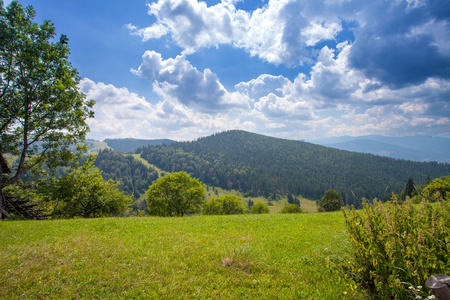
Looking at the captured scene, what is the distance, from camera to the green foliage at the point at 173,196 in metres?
46.6

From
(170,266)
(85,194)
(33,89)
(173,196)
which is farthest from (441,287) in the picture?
(173,196)

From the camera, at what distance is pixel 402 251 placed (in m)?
4.82

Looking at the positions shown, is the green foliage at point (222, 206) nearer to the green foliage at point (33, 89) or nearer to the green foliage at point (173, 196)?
the green foliage at point (173, 196)

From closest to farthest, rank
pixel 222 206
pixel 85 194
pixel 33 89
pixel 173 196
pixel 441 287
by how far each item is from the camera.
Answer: pixel 441 287 < pixel 33 89 < pixel 85 194 < pixel 173 196 < pixel 222 206

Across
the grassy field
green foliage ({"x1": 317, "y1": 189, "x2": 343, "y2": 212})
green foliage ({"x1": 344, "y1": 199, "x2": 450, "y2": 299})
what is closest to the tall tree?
the grassy field

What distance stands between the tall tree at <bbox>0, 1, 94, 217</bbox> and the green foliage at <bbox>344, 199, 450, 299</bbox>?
2568cm

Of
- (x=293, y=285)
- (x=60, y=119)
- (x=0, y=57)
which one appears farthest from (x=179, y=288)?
(x=0, y=57)

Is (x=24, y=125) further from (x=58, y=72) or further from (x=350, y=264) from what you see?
(x=350, y=264)

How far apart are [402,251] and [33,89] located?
28963mm

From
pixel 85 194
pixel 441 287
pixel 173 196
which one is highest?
pixel 441 287

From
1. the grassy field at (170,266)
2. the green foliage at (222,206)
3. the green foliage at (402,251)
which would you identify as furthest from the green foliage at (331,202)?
the green foliage at (402,251)

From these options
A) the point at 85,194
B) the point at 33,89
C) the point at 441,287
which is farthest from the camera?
the point at 85,194

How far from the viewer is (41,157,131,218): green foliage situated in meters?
28.8

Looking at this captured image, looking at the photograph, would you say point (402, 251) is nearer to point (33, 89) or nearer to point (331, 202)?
point (33, 89)
